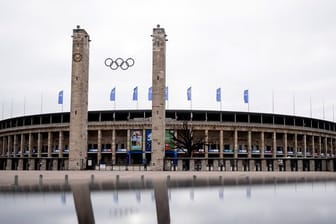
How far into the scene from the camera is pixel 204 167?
43.8 meters

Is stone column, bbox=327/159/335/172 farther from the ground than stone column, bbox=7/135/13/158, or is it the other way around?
stone column, bbox=7/135/13/158

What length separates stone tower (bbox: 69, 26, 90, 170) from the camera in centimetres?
4488

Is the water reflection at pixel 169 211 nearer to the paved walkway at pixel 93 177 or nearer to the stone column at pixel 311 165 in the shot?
the paved walkway at pixel 93 177

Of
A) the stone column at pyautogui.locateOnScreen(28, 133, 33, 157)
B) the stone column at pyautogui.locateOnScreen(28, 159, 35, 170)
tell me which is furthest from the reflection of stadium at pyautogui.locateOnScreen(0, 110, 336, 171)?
the stone column at pyautogui.locateOnScreen(28, 159, 35, 170)

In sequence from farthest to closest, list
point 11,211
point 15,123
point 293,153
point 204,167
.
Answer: point 15,123, point 293,153, point 204,167, point 11,211

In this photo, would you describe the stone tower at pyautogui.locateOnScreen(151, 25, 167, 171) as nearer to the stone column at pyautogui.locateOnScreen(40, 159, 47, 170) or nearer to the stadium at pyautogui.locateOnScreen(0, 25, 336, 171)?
the stone column at pyautogui.locateOnScreen(40, 159, 47, 170)

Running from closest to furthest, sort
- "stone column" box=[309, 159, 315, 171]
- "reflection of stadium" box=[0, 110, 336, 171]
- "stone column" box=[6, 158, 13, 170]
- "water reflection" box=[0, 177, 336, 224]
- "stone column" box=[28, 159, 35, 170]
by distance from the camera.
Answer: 1. "water reflection" box=[0, 177, 336, 224]
2. "stone column" box=[309, 159, 315, 171]
3. "stone column" box=[28, 159, 35, 170]
4. "stone column" box=[6, 158, 13, 170]
5. "reflection of stadium" box=[0, 110, 336, 171]

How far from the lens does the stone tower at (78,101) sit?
147 ft

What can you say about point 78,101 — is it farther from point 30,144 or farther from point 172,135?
point 30,144

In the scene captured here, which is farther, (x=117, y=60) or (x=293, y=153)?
(x=293, y=153)

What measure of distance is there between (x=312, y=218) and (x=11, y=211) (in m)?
7.44

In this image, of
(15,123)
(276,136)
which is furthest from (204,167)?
(15,123)

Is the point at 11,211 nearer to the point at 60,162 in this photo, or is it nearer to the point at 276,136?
the point at 60,162

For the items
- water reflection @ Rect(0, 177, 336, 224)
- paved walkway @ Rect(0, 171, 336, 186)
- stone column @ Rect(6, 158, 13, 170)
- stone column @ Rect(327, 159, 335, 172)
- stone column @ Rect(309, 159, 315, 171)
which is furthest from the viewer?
stone column @ Rect(6, 158, 13, 170)
